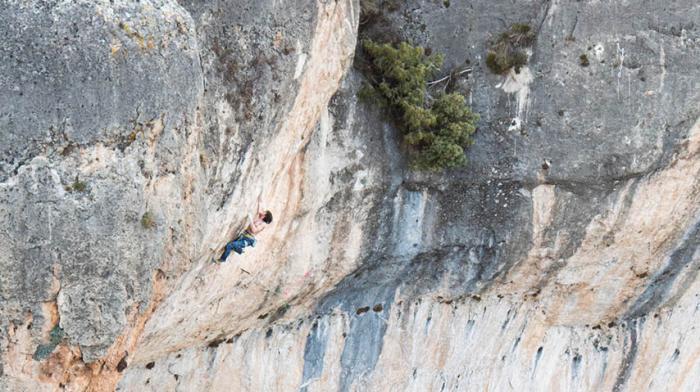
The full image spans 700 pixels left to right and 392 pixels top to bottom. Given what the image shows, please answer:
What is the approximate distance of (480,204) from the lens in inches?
527

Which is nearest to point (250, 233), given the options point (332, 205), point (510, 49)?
point (332, 205)

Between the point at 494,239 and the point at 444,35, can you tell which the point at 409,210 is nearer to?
the point at 494,239

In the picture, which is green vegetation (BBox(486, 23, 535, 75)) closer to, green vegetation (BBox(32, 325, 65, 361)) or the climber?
the climber

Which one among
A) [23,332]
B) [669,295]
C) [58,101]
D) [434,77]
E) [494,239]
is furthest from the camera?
[669,295]

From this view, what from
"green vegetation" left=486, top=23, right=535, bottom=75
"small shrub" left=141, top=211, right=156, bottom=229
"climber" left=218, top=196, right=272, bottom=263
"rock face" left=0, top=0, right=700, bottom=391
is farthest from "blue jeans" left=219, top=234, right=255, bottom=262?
"green vegetation" left=486, top=23, right=535, bottom=75

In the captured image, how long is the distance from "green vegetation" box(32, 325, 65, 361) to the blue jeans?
3447 millimetres

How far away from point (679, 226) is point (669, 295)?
8.13 ft

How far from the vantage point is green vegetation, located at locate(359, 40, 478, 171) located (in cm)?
1212

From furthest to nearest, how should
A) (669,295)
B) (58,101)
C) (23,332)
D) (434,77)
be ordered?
(669,295)
(434,77)
(23,332)
(58,101)

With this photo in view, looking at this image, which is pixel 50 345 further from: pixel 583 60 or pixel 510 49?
pixel 583 60

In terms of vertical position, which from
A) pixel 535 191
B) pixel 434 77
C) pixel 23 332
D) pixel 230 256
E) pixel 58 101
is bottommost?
pixel 23 332

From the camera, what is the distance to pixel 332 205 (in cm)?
1247

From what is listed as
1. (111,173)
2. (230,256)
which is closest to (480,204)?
(230,256)

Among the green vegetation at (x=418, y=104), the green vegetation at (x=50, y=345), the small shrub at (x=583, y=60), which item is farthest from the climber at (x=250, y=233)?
the small shrub at (x=583, y=60)
